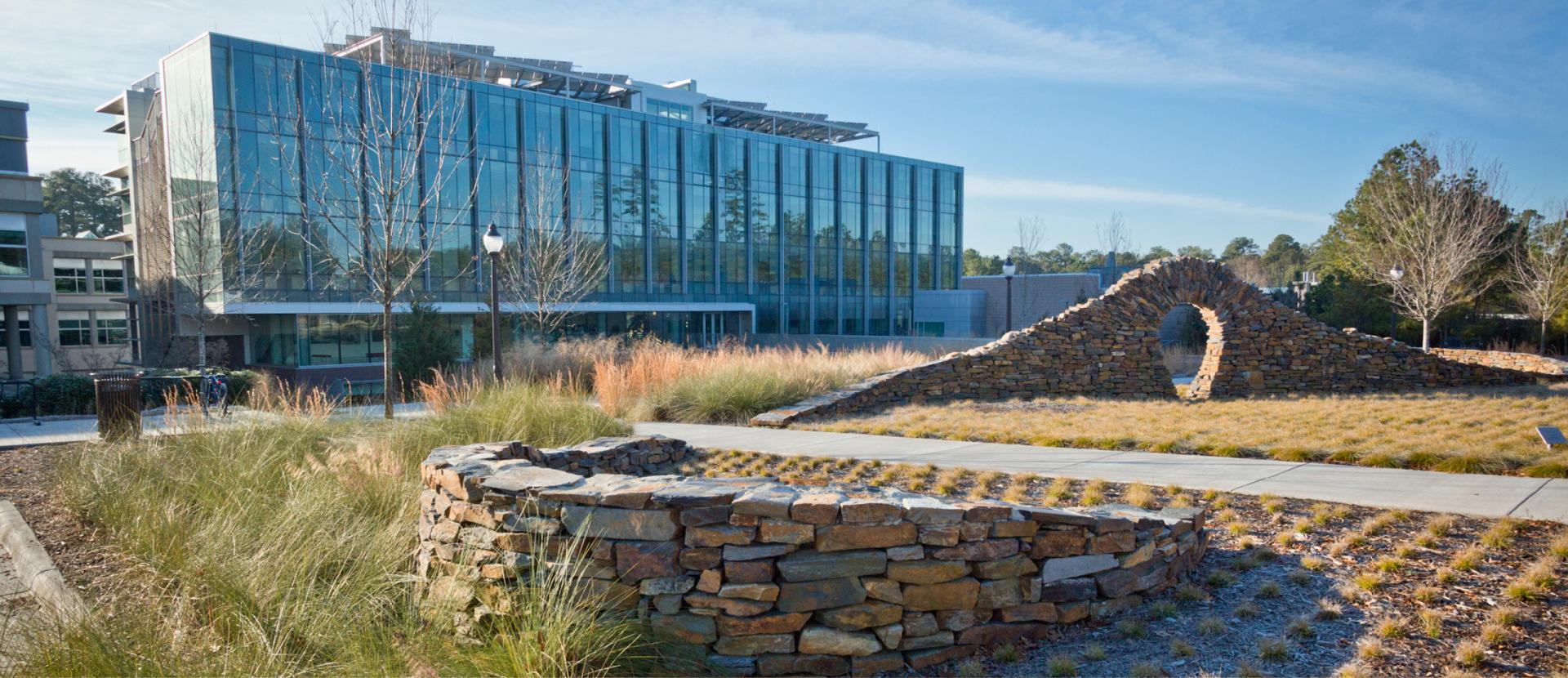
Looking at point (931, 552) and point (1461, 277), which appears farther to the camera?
point (1461, 277)

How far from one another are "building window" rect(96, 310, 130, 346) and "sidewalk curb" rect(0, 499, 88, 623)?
4263 cm

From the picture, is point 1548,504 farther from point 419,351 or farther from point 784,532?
point 419,351

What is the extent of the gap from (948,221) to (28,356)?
4609 cm

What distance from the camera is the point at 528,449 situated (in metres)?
7.14

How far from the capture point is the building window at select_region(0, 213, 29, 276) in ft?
100

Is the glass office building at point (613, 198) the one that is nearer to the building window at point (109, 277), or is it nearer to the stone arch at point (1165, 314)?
the stone arch at point (1165, 314)

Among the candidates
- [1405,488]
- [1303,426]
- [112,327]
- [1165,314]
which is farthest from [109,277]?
[1405,488]

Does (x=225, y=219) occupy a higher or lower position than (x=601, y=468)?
higher

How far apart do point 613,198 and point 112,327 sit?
26.1 metres

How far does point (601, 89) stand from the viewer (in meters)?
42.6

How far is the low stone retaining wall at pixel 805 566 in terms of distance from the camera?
14.6ft

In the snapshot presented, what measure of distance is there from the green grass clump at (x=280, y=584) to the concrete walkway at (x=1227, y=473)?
461cm

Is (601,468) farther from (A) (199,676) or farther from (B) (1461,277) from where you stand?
(B) (1461,277)

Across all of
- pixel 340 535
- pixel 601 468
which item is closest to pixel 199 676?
A: pixel 340 535
